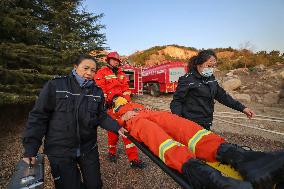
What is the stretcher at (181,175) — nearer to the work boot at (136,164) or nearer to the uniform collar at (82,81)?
the uniform collar at (82,81)

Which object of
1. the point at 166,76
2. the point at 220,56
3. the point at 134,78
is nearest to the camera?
the point at 134,78

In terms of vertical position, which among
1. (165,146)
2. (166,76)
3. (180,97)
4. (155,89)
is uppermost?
(166,76)

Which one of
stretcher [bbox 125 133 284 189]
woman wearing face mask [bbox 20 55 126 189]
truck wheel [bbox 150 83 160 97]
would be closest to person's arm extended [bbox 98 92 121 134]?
woman wearing face mask [bbox 20 55 126 189]

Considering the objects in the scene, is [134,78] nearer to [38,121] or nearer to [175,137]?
[175,137]

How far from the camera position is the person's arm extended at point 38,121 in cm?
238

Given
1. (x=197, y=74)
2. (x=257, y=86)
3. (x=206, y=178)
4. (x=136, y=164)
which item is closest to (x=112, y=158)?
(x=136, y=164)

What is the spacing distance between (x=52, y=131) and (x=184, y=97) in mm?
1803

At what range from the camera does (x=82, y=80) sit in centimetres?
276

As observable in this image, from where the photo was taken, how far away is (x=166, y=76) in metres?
14.8

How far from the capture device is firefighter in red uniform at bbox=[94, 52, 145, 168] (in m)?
4.54

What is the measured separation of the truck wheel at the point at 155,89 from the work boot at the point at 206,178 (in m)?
13.7

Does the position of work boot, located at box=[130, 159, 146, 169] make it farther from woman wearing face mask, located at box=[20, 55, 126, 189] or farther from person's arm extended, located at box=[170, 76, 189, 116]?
woman wearing face mask, located at box=[20, 55, 126, 189]

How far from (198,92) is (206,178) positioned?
1.77 m

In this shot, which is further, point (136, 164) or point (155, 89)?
point (155, 89)
